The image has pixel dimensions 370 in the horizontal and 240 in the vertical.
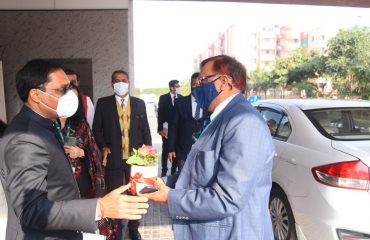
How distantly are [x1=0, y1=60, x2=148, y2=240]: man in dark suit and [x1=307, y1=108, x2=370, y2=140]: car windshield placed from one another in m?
2.84

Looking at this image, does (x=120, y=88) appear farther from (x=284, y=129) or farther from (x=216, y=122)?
(x=216, y=122)

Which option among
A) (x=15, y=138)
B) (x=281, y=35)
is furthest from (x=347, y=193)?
(x=281, y=35)

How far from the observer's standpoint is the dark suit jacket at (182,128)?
15.6ft

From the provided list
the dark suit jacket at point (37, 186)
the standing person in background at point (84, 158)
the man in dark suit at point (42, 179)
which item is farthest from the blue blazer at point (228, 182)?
the standing person in background at point (84, 158)

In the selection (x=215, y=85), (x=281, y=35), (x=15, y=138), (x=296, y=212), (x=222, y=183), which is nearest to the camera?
(x=15, y=138)

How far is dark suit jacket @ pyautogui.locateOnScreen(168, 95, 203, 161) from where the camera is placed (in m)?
4.77

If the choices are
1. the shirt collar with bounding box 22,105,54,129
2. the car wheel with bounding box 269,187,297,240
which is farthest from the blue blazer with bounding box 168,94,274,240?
the car wheel with bounding box 269,187,297,240

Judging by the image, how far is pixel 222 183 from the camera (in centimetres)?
172

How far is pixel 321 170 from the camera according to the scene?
10.9ft

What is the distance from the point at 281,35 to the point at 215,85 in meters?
112

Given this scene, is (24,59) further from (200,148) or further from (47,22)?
(200,148)

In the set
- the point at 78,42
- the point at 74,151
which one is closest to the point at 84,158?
the point at 74,151

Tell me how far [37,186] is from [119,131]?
2.93m

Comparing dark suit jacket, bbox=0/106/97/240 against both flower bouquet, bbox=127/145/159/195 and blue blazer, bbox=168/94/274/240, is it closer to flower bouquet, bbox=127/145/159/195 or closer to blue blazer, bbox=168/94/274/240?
flower bouquet, bbox=127/145/159/195
